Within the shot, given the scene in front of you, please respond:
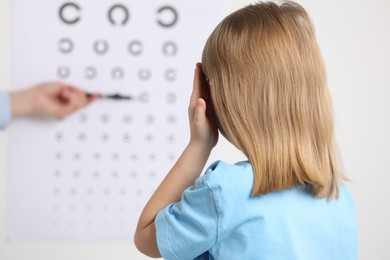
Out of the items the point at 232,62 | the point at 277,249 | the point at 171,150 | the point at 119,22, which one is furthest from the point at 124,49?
the point at 277,249

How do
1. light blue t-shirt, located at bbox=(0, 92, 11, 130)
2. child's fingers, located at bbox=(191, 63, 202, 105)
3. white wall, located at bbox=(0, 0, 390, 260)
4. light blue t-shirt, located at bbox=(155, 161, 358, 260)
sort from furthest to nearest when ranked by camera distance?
white wall, located at bbox=(0, 0, 390, 260) < light blue t-shirt, located at bbox=(0, 92, 11, 130) < child's fingers, located at bbox=(191, 63, 202, 105) < light blue t-shirt, located at bbox=(155, 161, 358, 260)

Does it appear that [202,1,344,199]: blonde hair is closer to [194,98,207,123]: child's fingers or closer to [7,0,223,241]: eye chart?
[194,98,207,123]: child's fingers

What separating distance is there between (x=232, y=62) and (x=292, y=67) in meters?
0.08

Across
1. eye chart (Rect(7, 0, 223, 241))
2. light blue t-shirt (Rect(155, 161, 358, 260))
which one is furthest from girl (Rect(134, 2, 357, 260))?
eye chart (Rect(7, 0, 223, 241))

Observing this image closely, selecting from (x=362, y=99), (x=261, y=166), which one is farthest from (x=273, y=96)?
(x=362, y=99)

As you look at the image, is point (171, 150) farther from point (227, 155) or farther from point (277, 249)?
point (277, 249)

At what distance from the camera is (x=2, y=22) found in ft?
3.39

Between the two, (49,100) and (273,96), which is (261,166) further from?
(49,100)

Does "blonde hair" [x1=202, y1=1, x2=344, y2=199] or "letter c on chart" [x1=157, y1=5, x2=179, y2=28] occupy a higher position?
"letter c on chart" [x1=157, y1=5, x2=179, y2=28]

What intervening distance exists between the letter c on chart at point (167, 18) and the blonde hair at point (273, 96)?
15.5 inches

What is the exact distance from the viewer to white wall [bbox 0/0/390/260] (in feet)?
3.75

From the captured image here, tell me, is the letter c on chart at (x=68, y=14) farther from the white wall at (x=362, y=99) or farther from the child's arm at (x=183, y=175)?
the child's arm at (x=183, y=175)

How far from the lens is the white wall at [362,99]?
44.9 inches

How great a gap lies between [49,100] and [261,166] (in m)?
0.55
